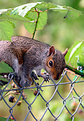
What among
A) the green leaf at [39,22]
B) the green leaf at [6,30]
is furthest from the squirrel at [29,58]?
the green leaf at [6,30]

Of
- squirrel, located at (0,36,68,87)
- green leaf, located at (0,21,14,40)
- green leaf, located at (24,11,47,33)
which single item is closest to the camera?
green leaf, located at (0,21,14,40)

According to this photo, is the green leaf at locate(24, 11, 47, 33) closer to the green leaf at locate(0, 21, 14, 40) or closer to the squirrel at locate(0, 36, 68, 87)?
the squirrel at locate(0, 36, 68, 87)

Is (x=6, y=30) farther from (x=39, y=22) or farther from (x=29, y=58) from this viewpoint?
(x=29, y=58)

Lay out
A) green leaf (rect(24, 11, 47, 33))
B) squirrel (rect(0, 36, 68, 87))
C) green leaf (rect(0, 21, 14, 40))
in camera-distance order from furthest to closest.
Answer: squirrel (rect(0, 36, 68, 87)) → green leaf (rect(24, 11, 47, 33)) → green leaf (rect(0, 21, 14, 40))

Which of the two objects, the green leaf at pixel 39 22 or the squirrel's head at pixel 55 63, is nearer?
the green leaf at pixel 39 22

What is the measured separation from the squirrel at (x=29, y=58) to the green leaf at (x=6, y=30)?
0.53 metres

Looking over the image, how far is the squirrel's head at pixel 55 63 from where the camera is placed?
1272mm

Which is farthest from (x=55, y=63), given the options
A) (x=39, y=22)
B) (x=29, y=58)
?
(x=39, y=22)

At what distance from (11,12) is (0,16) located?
0.25ft

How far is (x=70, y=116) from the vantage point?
1333 mm

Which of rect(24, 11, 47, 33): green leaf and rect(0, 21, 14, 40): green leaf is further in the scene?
rect(24, 11, 47, 33): green leaf

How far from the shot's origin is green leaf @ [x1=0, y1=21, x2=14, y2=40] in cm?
63

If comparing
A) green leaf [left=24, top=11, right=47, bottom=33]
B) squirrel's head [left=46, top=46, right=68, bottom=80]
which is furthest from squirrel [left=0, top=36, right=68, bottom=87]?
green leaf [left=24, top=11, right=47, bottom=33]

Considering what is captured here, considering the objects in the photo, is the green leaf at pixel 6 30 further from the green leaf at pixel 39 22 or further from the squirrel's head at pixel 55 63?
the squirrel's head at pixel 55 63
